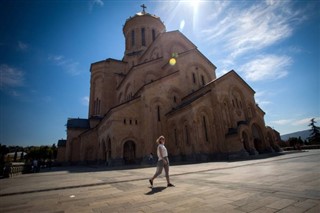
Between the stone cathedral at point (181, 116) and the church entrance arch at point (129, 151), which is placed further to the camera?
the church entrance arch at point (129, 151)

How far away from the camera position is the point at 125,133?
18.4 meters

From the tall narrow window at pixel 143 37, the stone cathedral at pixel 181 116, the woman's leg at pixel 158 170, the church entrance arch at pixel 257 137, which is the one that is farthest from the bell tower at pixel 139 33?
the woman's leg at pixel 158 170

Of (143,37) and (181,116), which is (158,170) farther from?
(143,37)

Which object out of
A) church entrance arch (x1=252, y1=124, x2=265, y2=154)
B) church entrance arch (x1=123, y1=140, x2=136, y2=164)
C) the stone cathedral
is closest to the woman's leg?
the stone cathedral

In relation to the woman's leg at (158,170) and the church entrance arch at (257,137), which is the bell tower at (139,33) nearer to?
the church entrance arch at (257,137)

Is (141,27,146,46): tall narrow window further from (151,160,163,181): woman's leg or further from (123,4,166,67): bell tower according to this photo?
(151,160,163,181): woman's leg

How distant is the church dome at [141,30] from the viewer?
1257 inches

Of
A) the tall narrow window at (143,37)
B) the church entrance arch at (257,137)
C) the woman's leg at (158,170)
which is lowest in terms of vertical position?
the woman's leg at (158,170)

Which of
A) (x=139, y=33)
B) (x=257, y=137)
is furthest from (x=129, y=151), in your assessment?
(x=139, y=33)

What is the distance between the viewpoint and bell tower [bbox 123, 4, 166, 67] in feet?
104

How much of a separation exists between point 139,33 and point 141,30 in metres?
0.85

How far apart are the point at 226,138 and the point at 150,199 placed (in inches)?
604

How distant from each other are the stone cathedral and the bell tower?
4694mm

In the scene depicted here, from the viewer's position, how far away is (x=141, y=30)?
106ft
